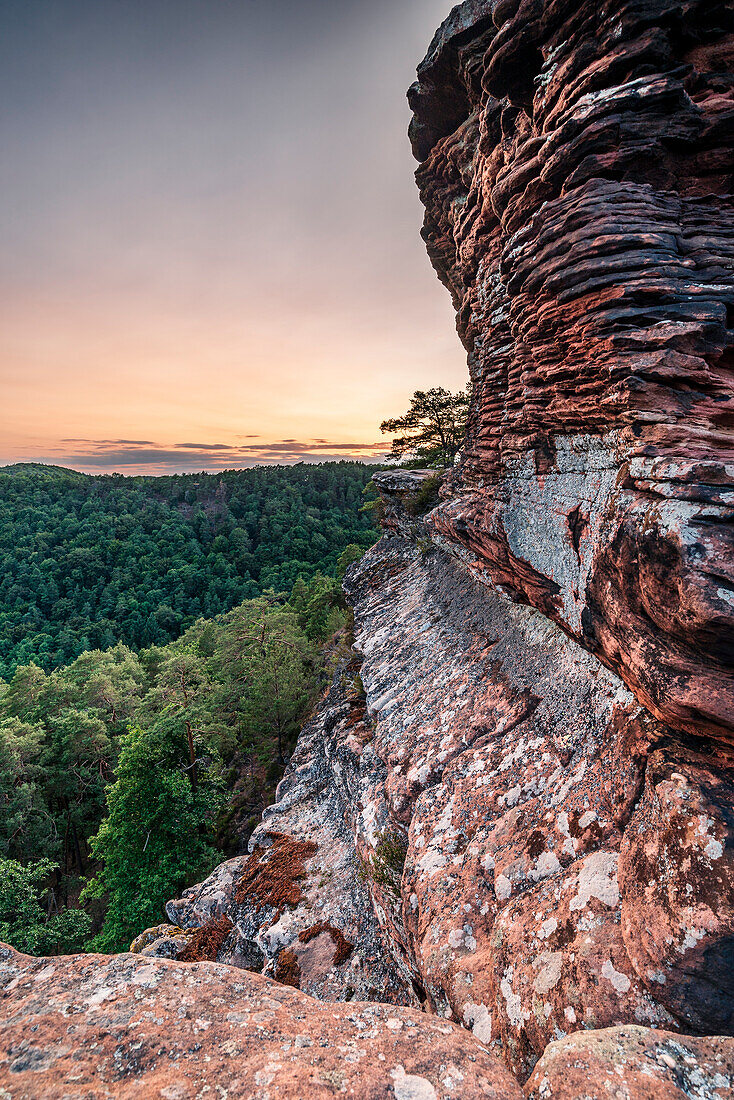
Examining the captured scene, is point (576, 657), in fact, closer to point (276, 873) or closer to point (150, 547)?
point (276, 873)

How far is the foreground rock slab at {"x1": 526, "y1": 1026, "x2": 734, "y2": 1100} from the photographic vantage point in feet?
7.45

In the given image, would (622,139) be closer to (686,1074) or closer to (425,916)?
(686,1074)

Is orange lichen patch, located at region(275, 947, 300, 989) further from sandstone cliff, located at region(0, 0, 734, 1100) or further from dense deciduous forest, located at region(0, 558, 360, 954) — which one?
dense deciduous forest, located at region(0, 558, 360, 954)

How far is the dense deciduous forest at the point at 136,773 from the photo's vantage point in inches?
534

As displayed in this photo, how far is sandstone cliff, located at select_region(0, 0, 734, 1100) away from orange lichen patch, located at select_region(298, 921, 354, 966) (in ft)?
0.18

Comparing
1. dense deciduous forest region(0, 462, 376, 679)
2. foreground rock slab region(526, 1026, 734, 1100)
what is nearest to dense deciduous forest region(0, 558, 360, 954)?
foreground rock slab region(526, 1026, 734, 1100)

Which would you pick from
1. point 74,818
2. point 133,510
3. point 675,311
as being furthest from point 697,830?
point 133,510

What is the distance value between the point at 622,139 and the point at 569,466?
463 cm

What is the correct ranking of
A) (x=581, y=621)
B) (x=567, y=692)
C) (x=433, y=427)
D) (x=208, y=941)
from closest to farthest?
1. (x=581, y=621)
2. (x=567, y=692)
3. (x=208, y=941)
4. (x=433, y=427)

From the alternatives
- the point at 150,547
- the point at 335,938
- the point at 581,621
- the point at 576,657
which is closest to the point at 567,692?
the point at 576,657

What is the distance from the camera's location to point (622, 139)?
19.0 feet

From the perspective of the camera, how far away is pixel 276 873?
28.5 feet

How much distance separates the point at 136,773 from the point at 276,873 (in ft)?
25.5

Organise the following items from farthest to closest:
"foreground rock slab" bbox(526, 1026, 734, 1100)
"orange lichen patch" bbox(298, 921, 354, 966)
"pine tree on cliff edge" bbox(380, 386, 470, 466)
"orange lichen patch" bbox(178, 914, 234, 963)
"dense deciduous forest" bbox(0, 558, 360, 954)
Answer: "pine tree on cliff edge" bbox(380, 386, 470, 466), "dense deciduous forest" bbox(0, 558, 360, 954), "orange lichen patch" bbox(178, 914, 234, 963), "orange lichen patch" bbox(298, 921, 354, 966), "foreground rock slab" bbox(526, 1026, 734, 1100)
